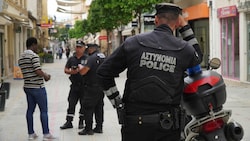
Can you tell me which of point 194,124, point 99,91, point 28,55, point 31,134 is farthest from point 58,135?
point 194,124

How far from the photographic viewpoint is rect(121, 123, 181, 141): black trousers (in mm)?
3320

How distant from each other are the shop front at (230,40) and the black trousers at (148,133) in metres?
14.0

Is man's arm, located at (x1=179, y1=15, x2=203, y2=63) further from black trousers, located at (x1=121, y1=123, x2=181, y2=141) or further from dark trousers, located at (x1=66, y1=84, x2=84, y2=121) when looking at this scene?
dark trousers, located at (x1=66, y1=84, x2=84, y2=121)

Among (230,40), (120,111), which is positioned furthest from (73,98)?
(230,40)

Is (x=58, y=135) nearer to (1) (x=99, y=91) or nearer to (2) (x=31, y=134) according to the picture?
(2) (x=31, y=134)

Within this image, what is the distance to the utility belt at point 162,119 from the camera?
10.8 feet

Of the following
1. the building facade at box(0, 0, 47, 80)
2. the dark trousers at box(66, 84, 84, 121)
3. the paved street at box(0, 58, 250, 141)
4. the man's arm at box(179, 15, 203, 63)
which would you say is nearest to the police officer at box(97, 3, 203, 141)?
the man's arm at box(179, 15, 203, 63)

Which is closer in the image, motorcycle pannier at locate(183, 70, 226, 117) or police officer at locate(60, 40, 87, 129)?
motorcycle pannier at locate(183, 70, 226, 117)

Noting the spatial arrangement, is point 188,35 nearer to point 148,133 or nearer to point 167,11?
point 167,11

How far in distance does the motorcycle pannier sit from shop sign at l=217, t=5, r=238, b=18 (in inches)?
534

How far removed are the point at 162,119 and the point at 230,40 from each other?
1515cm

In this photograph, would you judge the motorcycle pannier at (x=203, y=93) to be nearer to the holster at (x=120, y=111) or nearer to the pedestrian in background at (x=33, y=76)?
the holster at (x=120, y=111)

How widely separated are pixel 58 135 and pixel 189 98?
462cm

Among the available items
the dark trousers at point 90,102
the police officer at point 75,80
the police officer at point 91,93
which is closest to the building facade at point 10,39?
the police officer at point 75,80
